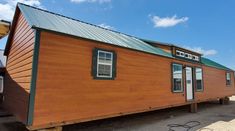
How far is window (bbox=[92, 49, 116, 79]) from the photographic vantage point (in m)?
6.37

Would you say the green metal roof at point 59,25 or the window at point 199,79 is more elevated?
the green metal roof at point 59,25

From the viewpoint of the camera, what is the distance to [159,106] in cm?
935

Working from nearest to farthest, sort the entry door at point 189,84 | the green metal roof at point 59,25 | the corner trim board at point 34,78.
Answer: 1. the corner trim board at point 34,78
2. the green metal roof at point 59,25
3. the entry door at point 189,84

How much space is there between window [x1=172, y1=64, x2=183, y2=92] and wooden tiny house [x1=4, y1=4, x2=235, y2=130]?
0.48 metres

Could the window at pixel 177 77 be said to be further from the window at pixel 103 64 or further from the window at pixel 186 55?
the window at pixel 103 64

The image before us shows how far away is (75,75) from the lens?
5754 millimetres

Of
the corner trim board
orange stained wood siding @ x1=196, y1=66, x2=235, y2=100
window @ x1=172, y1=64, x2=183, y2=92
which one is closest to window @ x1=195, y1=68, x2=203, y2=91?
orange stained wood siding @ x1=196, y1=66, x2=235, y2=100

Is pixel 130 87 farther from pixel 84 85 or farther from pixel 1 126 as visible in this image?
pixel 1 126

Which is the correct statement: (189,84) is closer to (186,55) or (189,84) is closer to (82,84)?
(186,55)

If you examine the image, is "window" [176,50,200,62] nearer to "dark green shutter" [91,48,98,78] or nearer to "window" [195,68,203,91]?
"window" [195,68,203,91]

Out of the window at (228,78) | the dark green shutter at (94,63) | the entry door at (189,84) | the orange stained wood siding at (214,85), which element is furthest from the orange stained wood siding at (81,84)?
the window at (228,78)

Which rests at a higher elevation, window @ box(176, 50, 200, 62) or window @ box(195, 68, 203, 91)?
window @ box(176, 50, 200, 62)

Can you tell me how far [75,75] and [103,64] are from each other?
1.24 meters

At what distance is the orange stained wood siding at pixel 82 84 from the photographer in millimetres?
5047
